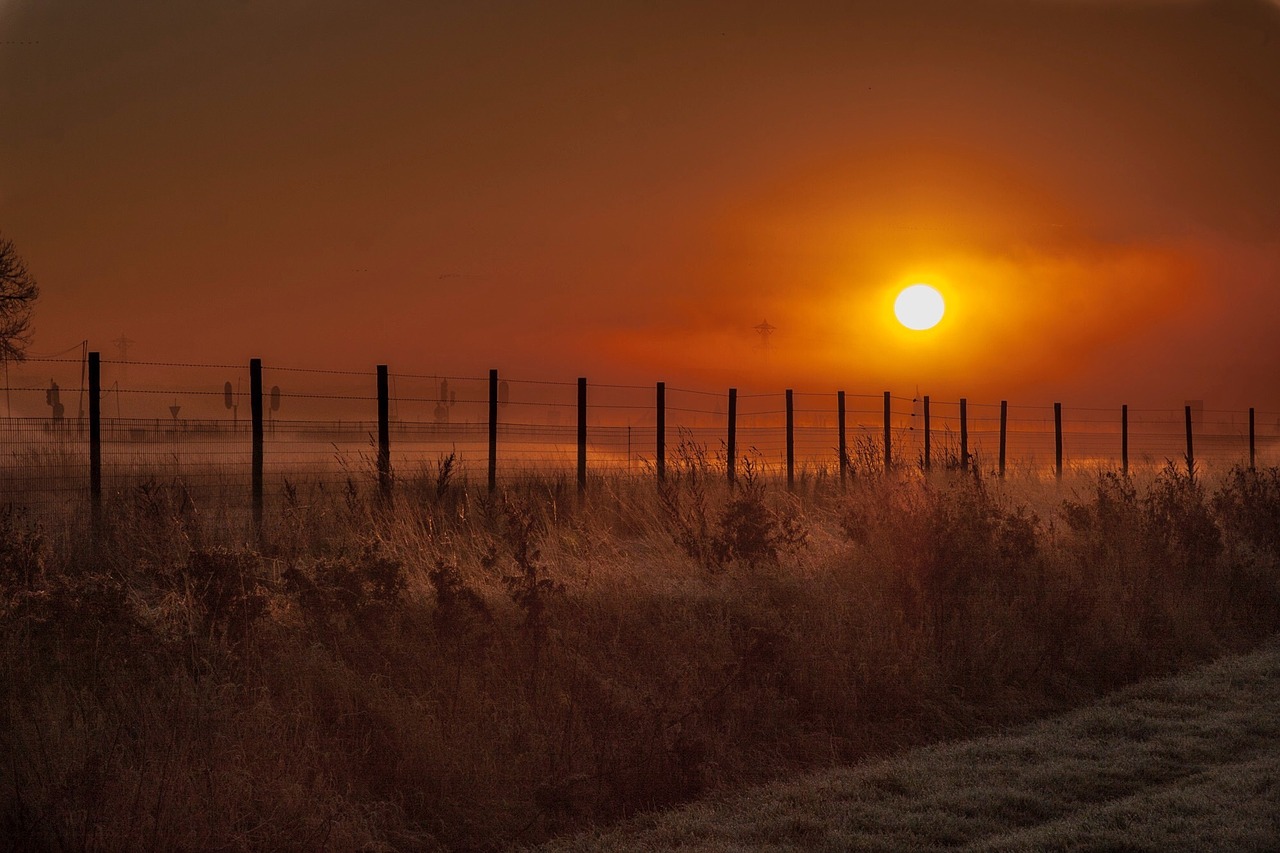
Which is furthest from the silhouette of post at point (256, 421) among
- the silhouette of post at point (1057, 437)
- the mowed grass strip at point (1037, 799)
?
the silhouette of post at point (1057, 437)

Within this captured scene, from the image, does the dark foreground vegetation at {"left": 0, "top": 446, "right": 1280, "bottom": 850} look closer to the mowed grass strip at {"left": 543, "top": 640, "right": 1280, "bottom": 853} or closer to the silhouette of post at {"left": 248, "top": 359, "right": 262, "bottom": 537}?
the mowed grass strip at {"left": 543, "top": 640, "right": 1280, "bottom": 853}

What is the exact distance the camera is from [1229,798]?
4816mm

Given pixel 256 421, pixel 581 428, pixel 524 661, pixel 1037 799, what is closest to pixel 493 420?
pixel 581 428

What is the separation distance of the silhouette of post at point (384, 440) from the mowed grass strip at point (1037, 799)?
826cm

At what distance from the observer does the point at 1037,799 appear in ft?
16.4

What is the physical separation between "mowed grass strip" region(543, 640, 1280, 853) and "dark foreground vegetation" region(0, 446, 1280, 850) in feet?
1.38

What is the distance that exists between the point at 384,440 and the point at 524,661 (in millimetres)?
8257

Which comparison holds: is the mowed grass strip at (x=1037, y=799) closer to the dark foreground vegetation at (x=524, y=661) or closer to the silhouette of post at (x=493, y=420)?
the dark foreground vegetation at (x=524, y=661)

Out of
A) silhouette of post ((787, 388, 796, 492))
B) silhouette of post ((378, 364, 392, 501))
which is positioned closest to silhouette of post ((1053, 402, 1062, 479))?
silhouette of post ((787, 388, 796, 492))

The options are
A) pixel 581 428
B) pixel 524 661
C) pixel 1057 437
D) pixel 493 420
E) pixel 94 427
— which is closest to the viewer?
pixel 524 661

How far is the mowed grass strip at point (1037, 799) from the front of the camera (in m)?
4.48

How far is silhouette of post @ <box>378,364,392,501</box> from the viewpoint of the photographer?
1303 centimetres

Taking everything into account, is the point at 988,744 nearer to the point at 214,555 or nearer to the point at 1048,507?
the point at 214,555

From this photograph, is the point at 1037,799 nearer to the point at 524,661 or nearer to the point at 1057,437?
the point at 524,661
